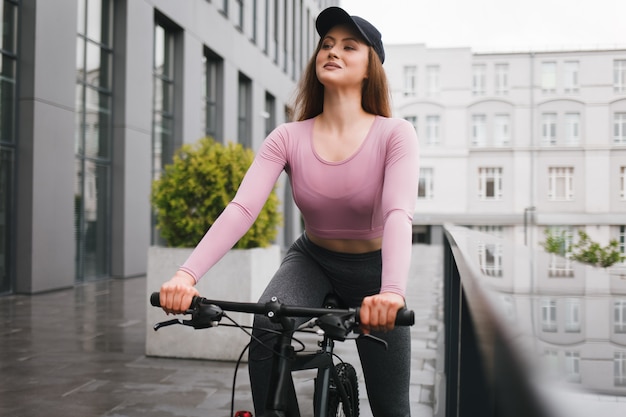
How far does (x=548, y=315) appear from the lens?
41.4 inches

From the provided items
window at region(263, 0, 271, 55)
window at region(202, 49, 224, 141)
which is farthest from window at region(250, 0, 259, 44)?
window at region(202, 49, 224, 141)

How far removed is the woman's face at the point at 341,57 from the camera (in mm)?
2426

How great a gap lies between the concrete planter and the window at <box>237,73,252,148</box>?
58.4ft

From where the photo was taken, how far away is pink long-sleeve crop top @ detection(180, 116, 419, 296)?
2146 millimetres

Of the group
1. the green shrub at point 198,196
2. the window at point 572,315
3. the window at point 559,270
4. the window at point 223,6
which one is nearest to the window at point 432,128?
the window at point 223,6

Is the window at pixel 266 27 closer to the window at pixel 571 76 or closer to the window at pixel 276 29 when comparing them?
the window at pixel 276 29

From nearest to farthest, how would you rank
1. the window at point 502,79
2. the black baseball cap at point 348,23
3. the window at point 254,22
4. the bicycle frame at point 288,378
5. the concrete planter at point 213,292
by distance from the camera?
the bicycle frame at point 288,378 < the black baseball cap at point 348,23 < the concrete planter at point 213,292 < the window at point 254,22 < the window at point 502,79

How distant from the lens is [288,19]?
29.0m

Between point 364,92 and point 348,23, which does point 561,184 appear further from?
point 348,23

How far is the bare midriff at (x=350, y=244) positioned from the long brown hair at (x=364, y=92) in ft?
1.58

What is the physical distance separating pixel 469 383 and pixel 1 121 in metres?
10.4

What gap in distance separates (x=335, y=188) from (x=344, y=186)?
3 cm

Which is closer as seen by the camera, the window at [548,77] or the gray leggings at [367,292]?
the gray leggings at [367,292]

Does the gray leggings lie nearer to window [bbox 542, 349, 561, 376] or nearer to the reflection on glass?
window [bbox 542, 349, 561, 376]
